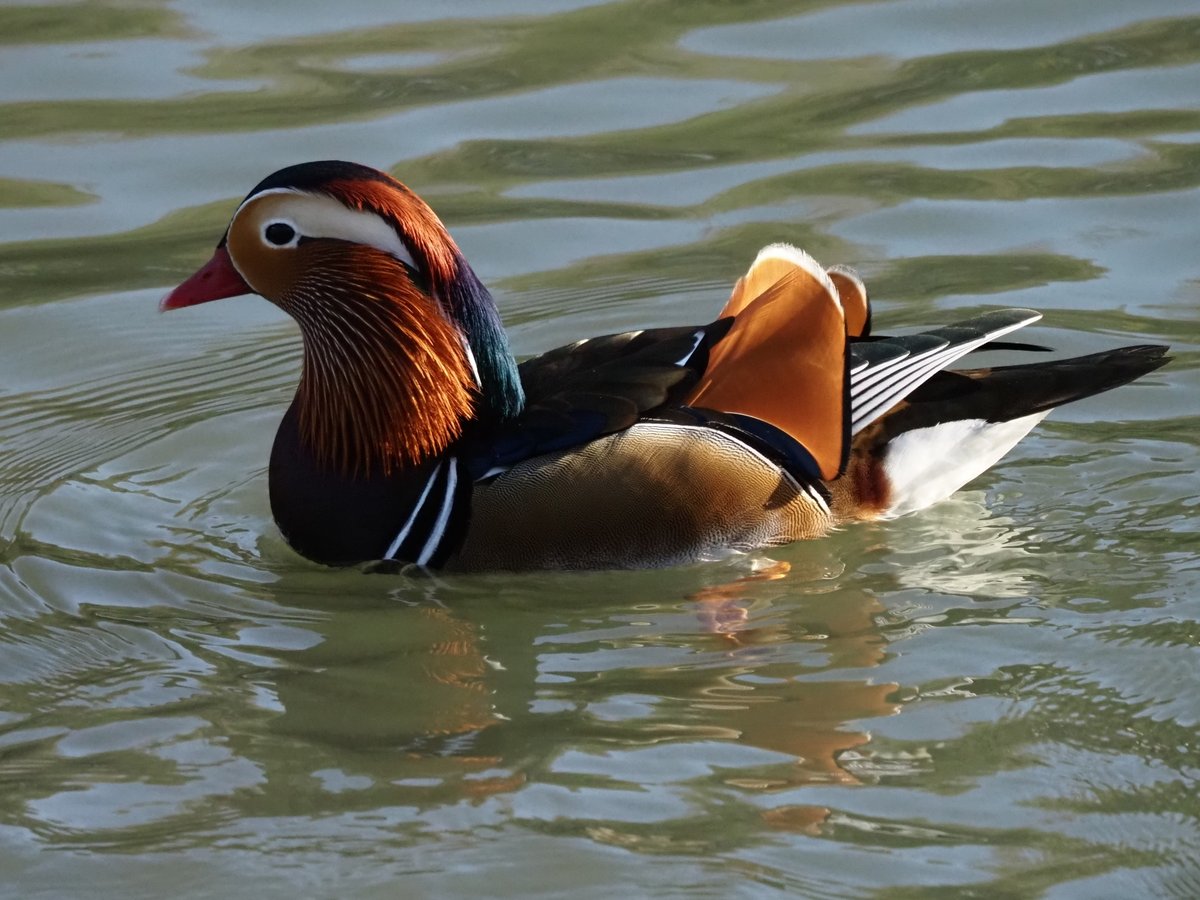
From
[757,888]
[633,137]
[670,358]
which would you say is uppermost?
[633,137]

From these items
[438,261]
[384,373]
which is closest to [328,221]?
[438,261]

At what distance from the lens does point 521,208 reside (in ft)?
27.8

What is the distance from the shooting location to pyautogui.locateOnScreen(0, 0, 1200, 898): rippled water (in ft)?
13.9

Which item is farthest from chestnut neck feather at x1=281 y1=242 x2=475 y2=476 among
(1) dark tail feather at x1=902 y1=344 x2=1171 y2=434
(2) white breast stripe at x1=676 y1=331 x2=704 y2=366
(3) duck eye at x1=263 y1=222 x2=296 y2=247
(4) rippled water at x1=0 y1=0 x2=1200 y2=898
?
(1) dark tail feather at x1=902 y1=344 x2=1171 y2=434

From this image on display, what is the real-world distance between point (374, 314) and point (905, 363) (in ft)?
5.28

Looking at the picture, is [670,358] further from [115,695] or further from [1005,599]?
[115,695]

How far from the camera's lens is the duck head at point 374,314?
565 cm

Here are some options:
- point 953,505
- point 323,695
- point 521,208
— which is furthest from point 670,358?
point 521,208

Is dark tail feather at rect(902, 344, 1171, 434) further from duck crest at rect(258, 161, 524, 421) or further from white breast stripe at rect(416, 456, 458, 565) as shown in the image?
white breast stripe at rect(416, 456, 458, 565)

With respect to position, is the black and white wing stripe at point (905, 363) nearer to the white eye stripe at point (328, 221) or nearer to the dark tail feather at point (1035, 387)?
the dark tail feather at point (1035, 387)

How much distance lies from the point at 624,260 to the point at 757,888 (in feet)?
14.3

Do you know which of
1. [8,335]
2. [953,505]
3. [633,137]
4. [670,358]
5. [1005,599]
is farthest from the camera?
[633,137]

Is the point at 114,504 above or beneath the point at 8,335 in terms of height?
beneath

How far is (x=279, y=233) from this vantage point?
18.7 ft
